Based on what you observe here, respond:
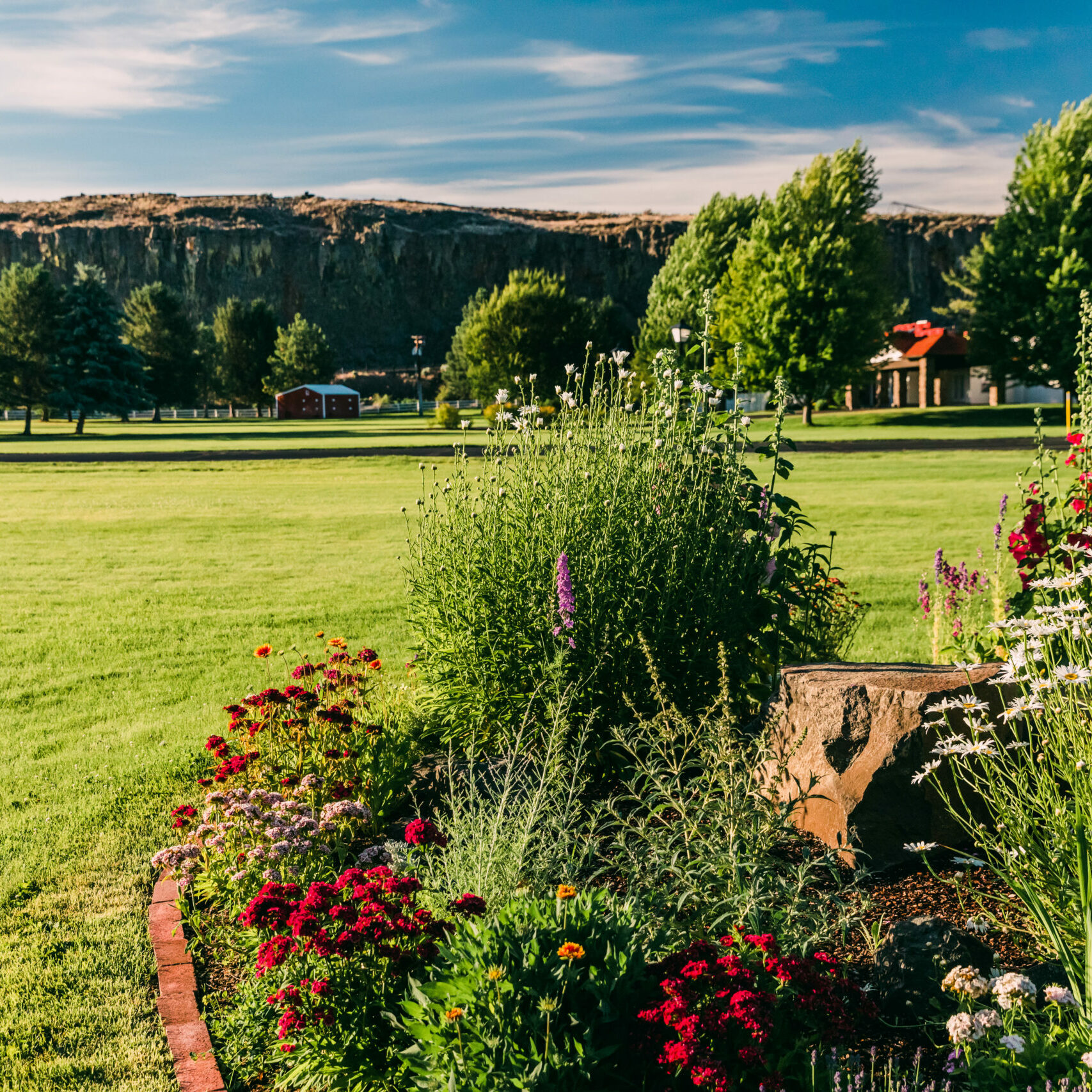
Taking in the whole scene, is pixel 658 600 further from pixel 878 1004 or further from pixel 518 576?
pixel 878 1004

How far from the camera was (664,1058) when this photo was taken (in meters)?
2.00

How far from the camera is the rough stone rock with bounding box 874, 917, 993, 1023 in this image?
2.58m

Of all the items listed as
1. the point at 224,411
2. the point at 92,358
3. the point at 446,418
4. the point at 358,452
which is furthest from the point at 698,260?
Answer: the point at 224,411

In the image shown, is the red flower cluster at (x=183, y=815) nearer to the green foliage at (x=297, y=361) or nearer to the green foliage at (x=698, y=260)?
the green foliage at (x=698, y=260)

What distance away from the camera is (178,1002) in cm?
314

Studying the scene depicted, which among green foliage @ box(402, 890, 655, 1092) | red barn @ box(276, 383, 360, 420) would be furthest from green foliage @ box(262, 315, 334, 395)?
green foliage @ box(402, 890, 655, 1092)

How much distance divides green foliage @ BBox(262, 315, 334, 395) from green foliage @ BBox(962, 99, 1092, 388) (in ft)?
197

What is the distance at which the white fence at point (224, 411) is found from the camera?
75.9m

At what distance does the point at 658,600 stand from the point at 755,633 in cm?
68

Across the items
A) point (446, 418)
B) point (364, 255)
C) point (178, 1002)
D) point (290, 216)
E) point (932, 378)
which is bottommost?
point (178, 1002)

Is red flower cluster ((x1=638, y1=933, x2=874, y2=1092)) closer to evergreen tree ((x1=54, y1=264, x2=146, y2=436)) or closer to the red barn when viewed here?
evergreen tree ((x1=54, y1=264, x2=146, y2=436))

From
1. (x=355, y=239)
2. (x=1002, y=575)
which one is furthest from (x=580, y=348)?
(x=355, y=239)

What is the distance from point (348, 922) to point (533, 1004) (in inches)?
23.6

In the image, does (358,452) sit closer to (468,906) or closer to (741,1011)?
(468,906)
